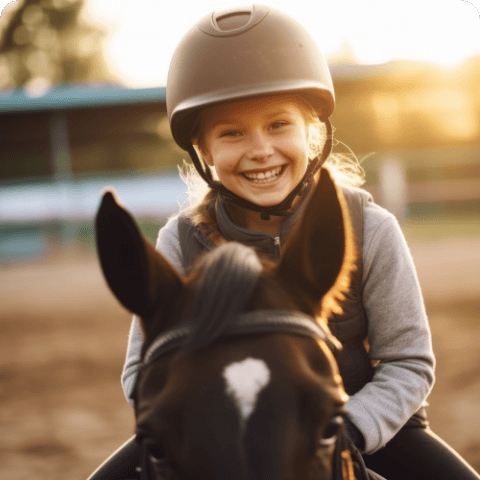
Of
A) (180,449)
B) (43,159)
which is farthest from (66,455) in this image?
(43,159)

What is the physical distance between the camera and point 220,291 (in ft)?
3.80

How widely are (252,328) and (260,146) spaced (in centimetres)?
109

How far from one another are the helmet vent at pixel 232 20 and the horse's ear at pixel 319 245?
1301mm

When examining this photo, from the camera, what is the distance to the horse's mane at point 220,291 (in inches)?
44.1

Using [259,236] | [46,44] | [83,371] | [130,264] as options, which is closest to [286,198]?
[259,236]

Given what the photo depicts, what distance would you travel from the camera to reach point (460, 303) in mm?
9492

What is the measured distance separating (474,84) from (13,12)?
30539 millimetres

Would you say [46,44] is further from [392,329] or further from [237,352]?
[237,352]

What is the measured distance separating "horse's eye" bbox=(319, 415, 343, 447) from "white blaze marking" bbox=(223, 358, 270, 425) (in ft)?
0.65

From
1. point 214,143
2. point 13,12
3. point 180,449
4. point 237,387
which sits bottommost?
point 180,449

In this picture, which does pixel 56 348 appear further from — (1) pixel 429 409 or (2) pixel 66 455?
(1) pixel 429 409

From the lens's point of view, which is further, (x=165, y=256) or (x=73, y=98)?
(x=73, y=98)

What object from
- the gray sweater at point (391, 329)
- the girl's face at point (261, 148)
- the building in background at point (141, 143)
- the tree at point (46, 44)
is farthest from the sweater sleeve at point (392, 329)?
the tree at point (46, 44)

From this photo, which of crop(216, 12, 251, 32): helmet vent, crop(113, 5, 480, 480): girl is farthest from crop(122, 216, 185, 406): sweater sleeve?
crop(216, 12, 251, 32): helmet vent
